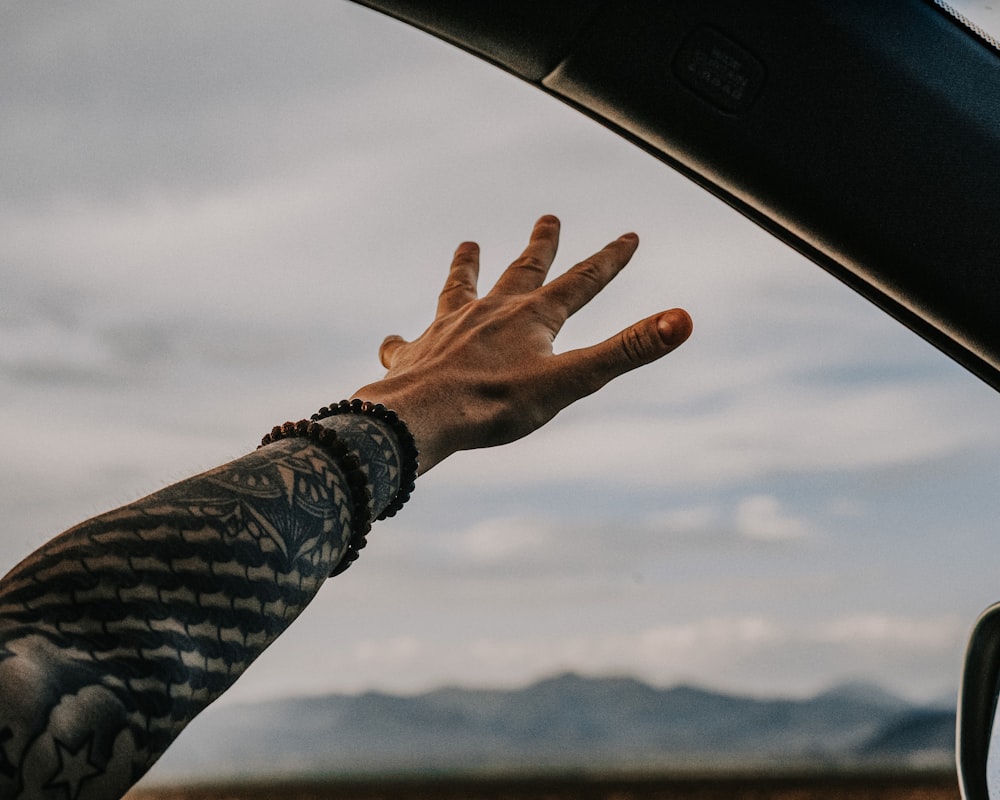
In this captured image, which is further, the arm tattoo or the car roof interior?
the car roof interior

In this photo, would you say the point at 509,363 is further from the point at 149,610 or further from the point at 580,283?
the point at 149,610

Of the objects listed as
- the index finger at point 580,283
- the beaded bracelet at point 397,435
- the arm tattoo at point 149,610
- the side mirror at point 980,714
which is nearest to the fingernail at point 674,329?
the index finger at point 580,283

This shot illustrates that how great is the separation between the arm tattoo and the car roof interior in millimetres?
754

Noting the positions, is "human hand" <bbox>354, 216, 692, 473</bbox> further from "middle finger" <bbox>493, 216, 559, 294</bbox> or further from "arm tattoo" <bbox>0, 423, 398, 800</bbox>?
"arm tattoo" <bbox>0, 423, 398, 800</bbox>

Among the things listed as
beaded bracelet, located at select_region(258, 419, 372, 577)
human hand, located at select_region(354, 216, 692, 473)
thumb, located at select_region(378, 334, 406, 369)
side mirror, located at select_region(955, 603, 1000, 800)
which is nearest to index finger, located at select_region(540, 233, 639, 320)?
human hand, located at select_region(354, 216, 692, 473)

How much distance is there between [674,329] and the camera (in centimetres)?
114

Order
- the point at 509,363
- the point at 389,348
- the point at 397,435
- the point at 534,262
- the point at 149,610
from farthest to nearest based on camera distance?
the point at 389,348 → the point at 534,262 → the point at 509,363 → the point at 397,435 → the point at 149,610

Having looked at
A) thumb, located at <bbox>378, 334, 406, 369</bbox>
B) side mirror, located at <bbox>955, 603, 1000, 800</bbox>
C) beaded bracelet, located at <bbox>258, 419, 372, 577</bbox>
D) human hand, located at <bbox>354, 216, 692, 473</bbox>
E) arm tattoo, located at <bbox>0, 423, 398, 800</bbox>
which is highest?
thumb, located at <bbox>378, 334, 406, 369</bbox>

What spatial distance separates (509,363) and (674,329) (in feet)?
0.75

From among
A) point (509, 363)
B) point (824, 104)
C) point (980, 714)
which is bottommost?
point (980, 714)

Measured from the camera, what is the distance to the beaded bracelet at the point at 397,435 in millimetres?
1068

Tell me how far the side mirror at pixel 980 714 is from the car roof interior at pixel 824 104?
16.0 inches

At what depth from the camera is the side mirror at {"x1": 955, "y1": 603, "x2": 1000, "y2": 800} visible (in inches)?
49.4

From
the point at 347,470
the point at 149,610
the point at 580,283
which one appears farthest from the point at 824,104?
the point at 149,610
